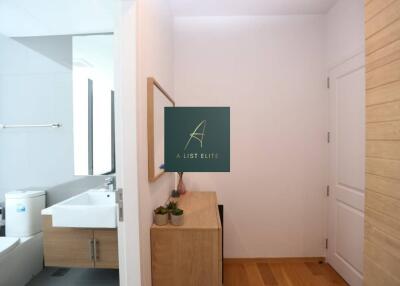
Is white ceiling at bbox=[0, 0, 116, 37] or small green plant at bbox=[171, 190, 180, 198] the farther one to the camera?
small green plant at bbox=[171, 190, 180, 198]

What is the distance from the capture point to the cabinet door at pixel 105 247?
6.34 ft

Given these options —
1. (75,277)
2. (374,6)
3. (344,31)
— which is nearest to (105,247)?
(75,277)

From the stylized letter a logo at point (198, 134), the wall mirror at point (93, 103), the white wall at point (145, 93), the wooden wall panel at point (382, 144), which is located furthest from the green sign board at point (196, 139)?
the wall mirror at point (93, 103)

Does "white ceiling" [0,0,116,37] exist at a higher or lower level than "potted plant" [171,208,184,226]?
higher

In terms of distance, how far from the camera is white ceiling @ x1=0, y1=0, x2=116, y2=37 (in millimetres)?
1955

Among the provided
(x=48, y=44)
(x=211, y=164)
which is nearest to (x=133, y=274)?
(x=211, y=164)

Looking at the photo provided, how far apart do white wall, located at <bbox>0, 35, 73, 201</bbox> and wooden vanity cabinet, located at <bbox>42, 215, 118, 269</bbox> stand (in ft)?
2.27

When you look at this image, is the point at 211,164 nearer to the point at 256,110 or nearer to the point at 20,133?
the point at 256,110

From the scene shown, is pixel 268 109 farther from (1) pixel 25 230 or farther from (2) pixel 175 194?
(1) pixel 25 230

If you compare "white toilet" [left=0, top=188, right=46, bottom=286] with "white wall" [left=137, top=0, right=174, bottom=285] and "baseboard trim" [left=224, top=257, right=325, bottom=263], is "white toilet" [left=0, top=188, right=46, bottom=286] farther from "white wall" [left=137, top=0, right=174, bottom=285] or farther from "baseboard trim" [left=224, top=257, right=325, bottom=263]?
"baseboard trim" [left=224, top=257, right=325, bottom=263]

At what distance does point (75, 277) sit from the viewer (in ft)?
7.59

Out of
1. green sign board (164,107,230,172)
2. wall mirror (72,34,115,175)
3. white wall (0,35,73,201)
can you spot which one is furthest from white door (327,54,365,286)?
white wall (0,35,73,201)

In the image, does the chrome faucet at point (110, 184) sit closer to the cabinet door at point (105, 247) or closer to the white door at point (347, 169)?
the cabinet door at point (105, 247)

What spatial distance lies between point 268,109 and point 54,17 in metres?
2.28
